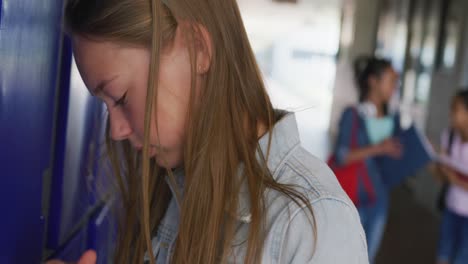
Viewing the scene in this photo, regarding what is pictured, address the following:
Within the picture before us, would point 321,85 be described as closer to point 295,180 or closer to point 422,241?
point 422,241

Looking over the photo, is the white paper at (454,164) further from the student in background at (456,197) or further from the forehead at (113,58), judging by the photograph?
the forehead at (113,58)

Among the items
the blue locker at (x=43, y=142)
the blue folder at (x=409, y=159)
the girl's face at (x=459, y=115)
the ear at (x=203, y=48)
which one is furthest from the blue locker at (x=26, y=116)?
the girl's face at (x=459, y=115)

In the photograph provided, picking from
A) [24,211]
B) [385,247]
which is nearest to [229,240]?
[24,211]

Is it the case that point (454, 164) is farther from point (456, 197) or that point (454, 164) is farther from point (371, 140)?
point (371, 140)

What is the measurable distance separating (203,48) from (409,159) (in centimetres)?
308

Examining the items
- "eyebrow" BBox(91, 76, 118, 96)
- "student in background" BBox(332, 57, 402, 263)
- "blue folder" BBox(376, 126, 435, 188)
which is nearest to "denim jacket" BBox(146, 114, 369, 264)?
"eyebrow" BBox(91, 76, 118, 96)

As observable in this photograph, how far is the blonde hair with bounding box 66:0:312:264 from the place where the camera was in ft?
2.89

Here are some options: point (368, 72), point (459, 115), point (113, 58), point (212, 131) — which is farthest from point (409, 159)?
point (113, 58)

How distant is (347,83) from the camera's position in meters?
6.34

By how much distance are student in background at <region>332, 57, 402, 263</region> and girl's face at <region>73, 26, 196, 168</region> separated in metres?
2.73

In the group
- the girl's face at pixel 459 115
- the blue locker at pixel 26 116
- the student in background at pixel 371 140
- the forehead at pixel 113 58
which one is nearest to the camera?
the blue locker at pixel 26 116

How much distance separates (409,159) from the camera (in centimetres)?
375

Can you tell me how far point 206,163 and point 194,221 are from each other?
10 cm

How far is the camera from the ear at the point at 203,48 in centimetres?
90
